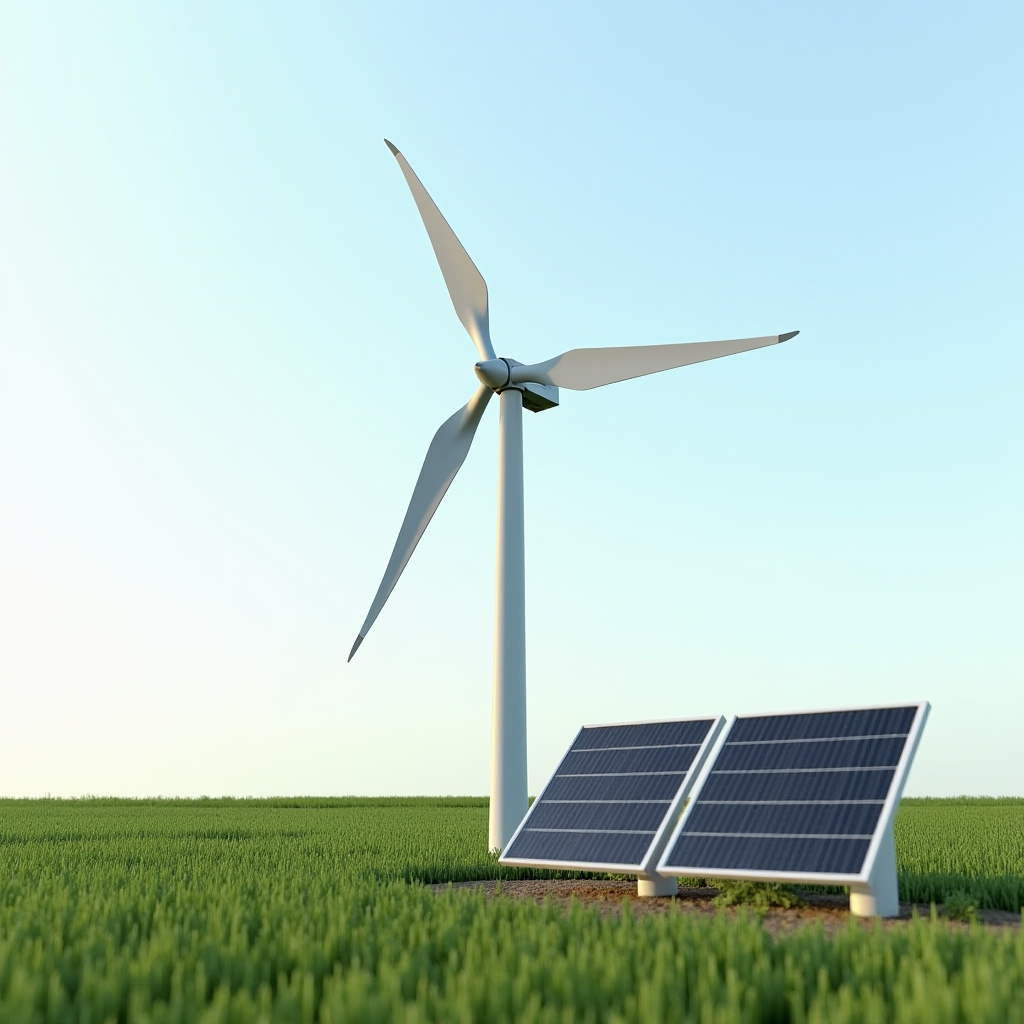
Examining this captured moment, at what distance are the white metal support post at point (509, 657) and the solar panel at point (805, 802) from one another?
8209 mm

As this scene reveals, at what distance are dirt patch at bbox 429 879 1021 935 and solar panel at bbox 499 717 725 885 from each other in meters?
0.47

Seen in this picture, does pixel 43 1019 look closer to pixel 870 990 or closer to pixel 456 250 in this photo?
pixel 870 990

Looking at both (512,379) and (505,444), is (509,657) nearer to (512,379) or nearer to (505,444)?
(505,444)

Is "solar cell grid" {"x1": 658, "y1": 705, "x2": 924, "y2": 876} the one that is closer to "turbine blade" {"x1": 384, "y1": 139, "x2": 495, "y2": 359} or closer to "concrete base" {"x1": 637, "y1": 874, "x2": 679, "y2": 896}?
"concrete base" {"x1": 637, "y1": 874, "x2": 679, "y2": 896}

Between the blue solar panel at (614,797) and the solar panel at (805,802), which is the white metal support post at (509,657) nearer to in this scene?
the blue solar panel at (614,797)

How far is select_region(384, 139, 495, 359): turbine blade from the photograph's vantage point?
2491 centimetres

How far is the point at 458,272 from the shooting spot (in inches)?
1001

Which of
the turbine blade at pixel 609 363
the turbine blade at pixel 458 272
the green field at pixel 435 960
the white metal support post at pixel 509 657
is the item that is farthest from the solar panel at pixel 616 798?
the turbine blade at pixel 458 272

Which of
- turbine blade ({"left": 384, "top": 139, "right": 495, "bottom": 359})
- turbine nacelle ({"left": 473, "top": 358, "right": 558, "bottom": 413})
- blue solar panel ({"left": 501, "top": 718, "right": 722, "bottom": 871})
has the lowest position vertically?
blue solar panel ({"left": 501, "top": 718, "right": 722, "bottom": 871})

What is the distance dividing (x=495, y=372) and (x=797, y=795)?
44.5 feet

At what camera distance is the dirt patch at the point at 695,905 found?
34.1 ft

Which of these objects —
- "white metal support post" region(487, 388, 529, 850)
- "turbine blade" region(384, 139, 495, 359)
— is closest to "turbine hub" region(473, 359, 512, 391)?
"white metal support post" region(487, 388, 529, 850)

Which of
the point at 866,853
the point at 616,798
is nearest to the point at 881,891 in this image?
the point at 866,853

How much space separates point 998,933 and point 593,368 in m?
16.2
